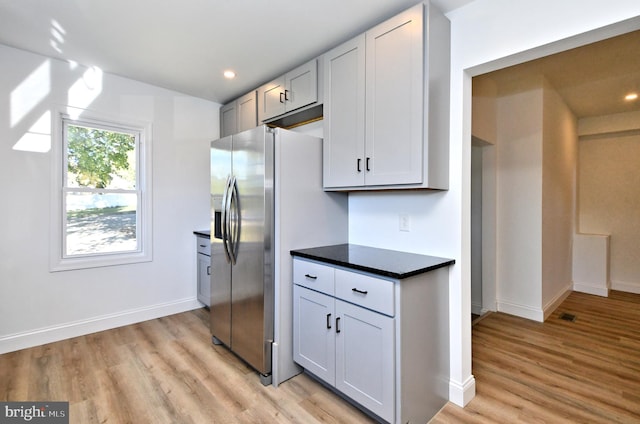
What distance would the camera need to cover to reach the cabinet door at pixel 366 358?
167 cm

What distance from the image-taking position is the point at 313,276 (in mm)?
2129

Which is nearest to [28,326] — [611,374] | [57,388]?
[57,388]

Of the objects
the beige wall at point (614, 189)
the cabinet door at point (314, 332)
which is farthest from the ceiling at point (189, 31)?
the beige wall at point (614, 189)

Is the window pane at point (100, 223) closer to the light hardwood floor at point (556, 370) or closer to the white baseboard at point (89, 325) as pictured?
the white baseboard at point (89, 325)

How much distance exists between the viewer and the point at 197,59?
278cm

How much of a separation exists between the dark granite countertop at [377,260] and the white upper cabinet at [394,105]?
1.55ft

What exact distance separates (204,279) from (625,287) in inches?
230

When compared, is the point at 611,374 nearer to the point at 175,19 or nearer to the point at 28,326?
the point at 175,19

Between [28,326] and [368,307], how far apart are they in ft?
9.95

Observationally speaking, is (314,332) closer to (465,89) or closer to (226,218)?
(226,218)

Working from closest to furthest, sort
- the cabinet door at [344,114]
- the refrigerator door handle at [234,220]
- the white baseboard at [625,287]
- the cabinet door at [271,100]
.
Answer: the cabinet door at [344,114]
the refrigerator door handle at [234,220]
the cabinet door at [271,100]
the white baseboard at [625,287]

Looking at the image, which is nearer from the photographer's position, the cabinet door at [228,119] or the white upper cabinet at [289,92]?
the white upper cabinet at [289,92]

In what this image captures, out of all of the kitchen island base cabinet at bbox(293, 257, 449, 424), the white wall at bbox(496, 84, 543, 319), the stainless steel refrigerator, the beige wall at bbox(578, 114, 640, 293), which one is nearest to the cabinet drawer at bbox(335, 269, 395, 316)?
the kitchen island base cabinet at bbox(293, 257, 449, 424)

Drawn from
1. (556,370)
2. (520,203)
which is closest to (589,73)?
(520,203)
